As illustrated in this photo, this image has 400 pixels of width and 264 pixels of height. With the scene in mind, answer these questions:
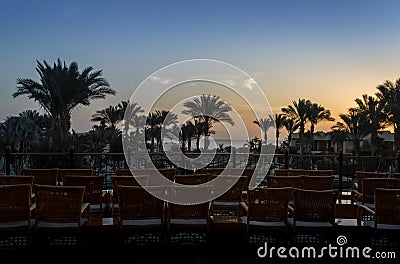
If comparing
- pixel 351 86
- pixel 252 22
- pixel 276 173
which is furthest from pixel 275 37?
pixel 276 173

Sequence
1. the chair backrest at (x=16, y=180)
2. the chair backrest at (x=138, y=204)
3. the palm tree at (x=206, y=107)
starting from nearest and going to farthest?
1. the chair backrest at (x=138, y=204)
2. the chair backrest at (x=16, y=180)
3. the palm tree at (x=206, y=107)

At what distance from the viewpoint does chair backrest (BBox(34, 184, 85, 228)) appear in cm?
393

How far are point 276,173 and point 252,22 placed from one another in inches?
256

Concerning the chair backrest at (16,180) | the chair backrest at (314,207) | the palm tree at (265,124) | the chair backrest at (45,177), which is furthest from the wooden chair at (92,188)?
the palm tree at (265,124)

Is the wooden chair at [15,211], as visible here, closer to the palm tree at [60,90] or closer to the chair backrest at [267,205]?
the chair backrest at [267,205]

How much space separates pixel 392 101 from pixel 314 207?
19379 millimetres

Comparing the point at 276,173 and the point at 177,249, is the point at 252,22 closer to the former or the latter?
the point at 276,173

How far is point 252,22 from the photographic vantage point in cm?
1146

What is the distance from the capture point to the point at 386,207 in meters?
4.22

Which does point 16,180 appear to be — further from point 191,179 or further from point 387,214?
point 387,214

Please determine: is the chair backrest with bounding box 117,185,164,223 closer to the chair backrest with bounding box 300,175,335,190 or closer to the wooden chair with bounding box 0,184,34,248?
the wooden chair with bounding box 0,184,34,248

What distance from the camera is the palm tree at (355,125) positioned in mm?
24069

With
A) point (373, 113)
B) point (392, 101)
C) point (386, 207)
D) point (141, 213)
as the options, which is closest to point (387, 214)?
point (386, 207)

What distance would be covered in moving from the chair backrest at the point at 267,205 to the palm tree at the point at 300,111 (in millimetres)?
22639
